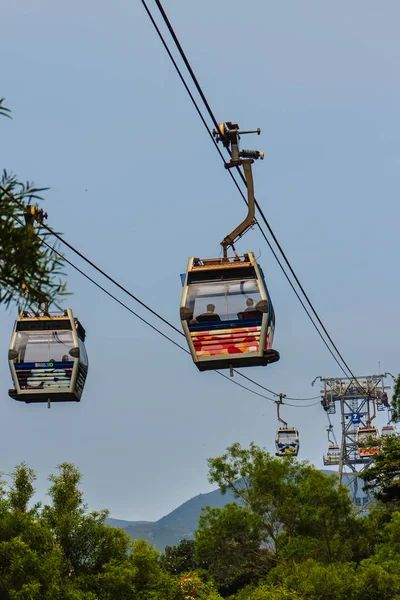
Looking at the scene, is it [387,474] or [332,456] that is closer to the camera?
[387,474]

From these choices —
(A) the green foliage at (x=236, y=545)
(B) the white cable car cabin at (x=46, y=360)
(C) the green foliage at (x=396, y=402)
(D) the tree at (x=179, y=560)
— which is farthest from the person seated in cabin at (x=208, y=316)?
(D) the tree at (x=179, y=560)

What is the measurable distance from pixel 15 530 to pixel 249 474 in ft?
35.1

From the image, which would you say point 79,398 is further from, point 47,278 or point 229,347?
point 47,278

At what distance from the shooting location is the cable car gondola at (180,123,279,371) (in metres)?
18.9

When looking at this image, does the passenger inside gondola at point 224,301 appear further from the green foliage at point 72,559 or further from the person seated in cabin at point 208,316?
the green foliage at point 72,559

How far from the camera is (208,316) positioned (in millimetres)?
19281

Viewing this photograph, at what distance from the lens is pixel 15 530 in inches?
1412

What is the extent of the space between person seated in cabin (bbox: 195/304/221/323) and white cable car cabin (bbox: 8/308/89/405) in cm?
390

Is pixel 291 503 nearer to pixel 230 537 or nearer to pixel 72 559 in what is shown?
pixel 230 537

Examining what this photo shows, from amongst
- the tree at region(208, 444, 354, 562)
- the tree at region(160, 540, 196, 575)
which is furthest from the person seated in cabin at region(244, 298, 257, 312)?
the tree at region(160, 540, 196, 575)

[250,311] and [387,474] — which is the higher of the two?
[387,474]

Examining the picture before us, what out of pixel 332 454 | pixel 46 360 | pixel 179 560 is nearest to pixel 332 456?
pixel 332 454

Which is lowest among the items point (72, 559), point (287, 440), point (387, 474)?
point (72, 559)

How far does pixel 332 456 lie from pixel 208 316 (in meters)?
101
